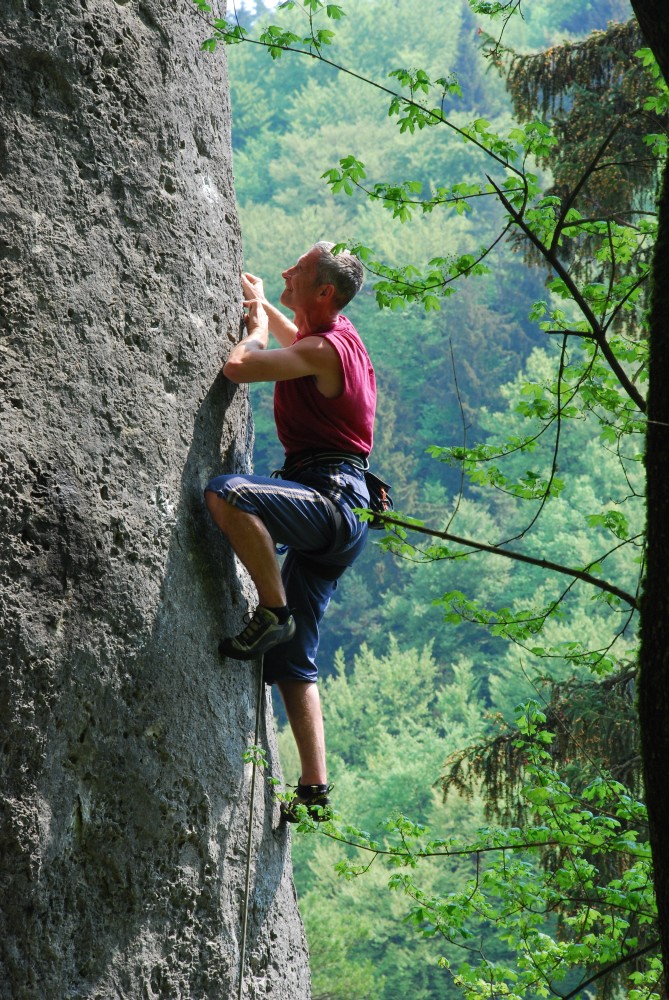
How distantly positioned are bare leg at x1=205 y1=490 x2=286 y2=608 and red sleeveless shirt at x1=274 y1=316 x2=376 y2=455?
52 cm

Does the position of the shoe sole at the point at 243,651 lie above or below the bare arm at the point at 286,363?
below

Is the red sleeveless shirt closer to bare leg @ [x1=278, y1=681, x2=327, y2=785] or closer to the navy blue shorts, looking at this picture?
the navy blue shorts

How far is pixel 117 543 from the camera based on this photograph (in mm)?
3436

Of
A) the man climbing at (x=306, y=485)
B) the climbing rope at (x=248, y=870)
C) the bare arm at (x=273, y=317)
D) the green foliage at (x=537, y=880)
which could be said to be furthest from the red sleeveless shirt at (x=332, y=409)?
the green foliage at (x=537, y=880)

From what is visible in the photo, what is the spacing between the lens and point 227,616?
390 cm

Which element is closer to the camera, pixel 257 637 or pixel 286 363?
pixel 257 637

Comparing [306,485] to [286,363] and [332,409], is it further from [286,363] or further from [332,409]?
[286,363]

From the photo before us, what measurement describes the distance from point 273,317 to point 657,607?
8.64 feet

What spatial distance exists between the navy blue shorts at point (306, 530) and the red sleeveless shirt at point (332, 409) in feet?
0.35

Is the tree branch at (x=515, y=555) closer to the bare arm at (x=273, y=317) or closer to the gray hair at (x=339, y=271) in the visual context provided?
the gray hair at (x=339, y=271)

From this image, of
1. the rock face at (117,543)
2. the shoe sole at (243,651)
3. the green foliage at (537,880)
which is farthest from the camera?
the green foliage at (537,880)

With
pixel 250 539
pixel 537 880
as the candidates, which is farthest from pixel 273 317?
pixel 537 880

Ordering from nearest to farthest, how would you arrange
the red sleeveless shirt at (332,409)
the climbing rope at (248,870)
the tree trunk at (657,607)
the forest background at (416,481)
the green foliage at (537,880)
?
the tree trunk at (657,607), the climbing rope at (248,870), the red sleeveless shirt at (332,409), the green foliage at (537,880), the forest background at (416,481)

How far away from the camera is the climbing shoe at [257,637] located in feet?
12.3
